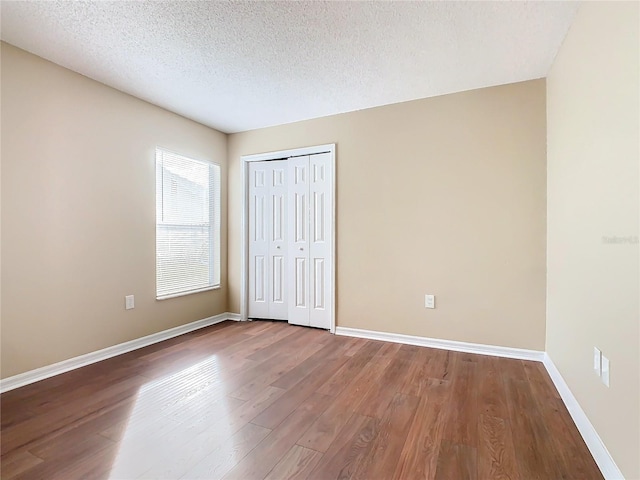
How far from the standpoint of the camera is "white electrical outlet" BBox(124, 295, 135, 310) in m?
3.02

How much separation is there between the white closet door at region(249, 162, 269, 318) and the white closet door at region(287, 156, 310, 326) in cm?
37

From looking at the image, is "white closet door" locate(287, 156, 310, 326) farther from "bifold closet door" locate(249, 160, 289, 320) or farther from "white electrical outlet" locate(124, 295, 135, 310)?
"white electrical outlet" locate(124, 295, 135, 310)

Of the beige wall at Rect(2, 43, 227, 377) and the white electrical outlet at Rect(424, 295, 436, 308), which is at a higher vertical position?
the beige wall at Rect(2, 43, 227, 377)

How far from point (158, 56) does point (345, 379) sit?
281 cm

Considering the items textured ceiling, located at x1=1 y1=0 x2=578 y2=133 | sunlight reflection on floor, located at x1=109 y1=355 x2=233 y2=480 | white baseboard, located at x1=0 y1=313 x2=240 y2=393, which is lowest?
sunlight reflection on floor, located at x1=109 y1=355 x2=233 y2=480

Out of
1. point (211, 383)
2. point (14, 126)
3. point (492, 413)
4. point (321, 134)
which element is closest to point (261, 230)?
point (321, 134)

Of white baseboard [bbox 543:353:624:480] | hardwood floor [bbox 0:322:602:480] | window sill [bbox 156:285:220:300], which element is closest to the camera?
white baseboard [bbox 543:353:624:480]

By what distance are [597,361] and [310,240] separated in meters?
2.75

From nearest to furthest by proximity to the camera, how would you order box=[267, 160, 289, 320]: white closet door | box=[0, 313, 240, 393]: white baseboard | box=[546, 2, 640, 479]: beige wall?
box=[546, 2, 640, 479]: beige wall < box=[0, 313, 240, 393]: white baseboard < box=[267, 160, 289, 320]: white closet door

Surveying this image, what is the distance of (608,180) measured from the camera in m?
1.46

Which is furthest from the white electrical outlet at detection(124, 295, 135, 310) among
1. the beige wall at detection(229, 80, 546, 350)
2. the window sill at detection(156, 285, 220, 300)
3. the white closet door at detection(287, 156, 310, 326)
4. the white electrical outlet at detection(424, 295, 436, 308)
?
the white electrical outlet at detection(424, 295, 436, 308)

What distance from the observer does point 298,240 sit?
388cm

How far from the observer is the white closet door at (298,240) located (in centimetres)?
383

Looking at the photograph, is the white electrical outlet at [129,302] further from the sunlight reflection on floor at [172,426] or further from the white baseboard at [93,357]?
the sunlight reflection on floor at [172,426]
